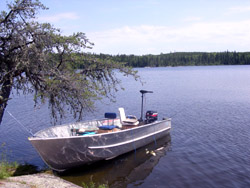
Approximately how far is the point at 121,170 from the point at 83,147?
197cm

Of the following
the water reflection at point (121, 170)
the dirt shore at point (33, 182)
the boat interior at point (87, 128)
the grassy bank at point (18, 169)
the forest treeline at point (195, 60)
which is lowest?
the water reflection at point (121, 170)

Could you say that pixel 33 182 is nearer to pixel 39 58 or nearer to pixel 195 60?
pixel 39 58

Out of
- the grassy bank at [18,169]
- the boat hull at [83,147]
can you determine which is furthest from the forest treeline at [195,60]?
the grassy bank at [18,169]

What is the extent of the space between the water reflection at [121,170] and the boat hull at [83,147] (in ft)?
0.99

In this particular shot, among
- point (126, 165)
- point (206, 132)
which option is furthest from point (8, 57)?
point (206, 132)

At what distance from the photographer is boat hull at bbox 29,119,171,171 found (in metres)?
9.35

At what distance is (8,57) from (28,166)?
4858mm

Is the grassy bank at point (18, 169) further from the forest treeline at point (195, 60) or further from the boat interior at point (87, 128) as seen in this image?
the forest treeline at point (195, 60)

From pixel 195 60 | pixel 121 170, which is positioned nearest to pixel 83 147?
pixel 121 170

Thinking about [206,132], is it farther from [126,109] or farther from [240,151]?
[126,109]

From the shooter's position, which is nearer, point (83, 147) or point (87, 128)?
point (83, 147)

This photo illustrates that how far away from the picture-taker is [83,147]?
998 cm

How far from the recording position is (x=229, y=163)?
436 inches

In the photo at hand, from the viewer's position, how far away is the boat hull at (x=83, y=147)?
368 inches
